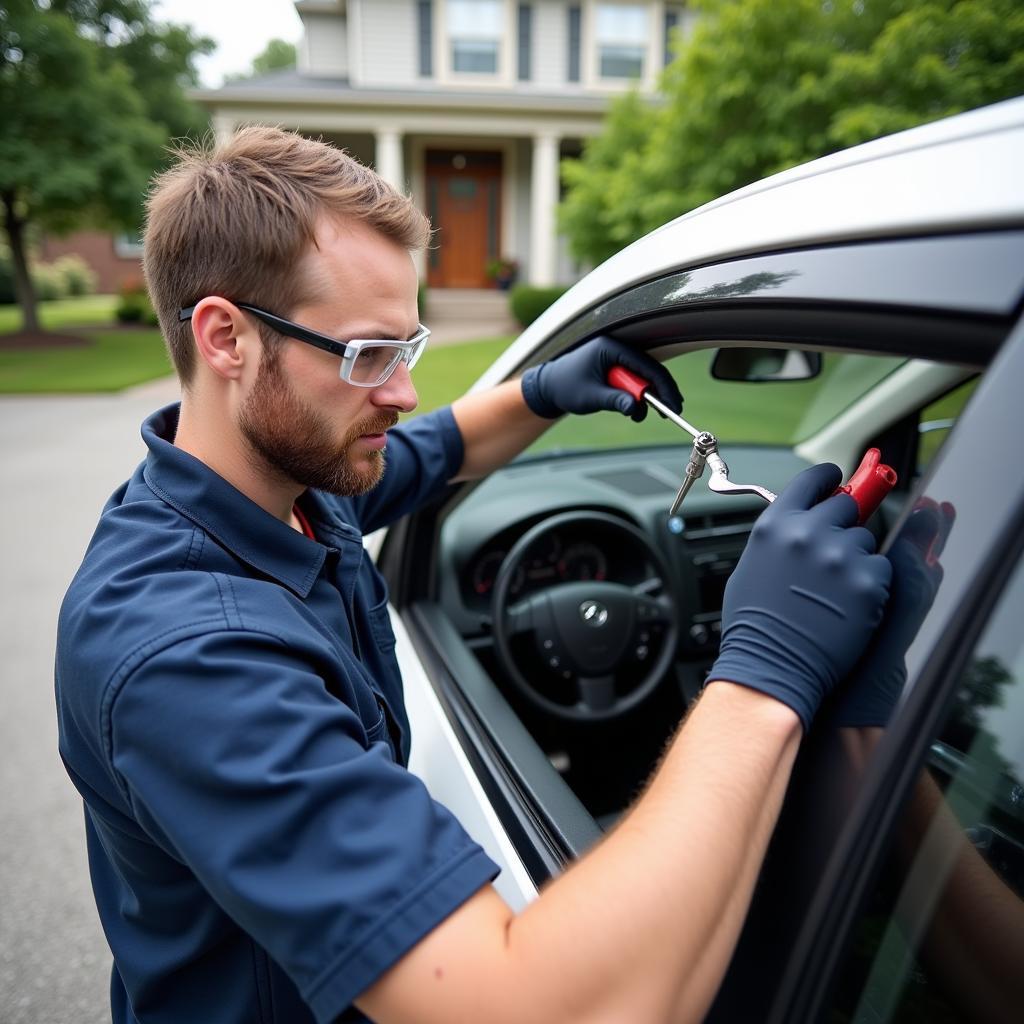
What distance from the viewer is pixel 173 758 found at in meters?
0.91

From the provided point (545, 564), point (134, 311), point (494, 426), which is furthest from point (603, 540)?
point (134, 311)

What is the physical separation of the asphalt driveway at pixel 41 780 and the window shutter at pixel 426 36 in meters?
13.9

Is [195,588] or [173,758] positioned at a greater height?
[195,588]

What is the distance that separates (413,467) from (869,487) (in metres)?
1.21

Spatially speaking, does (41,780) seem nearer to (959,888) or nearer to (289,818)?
(289,818)

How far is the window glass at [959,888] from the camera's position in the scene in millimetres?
797

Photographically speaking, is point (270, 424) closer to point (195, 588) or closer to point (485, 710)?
point (195, 588)

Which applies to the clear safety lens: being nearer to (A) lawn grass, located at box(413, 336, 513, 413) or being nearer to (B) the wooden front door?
(A) lawn grass, located at box(413, 336, 513, 413)

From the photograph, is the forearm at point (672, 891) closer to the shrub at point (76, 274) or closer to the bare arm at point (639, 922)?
the bare arm at point (639, 922)

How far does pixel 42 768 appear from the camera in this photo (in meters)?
3.40

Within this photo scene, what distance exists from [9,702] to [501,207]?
18591 mm

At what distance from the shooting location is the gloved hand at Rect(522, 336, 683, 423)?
1.53 m

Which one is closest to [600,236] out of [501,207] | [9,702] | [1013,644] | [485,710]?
[501,207]

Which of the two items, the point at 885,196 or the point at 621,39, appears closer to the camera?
the point at 885,196
